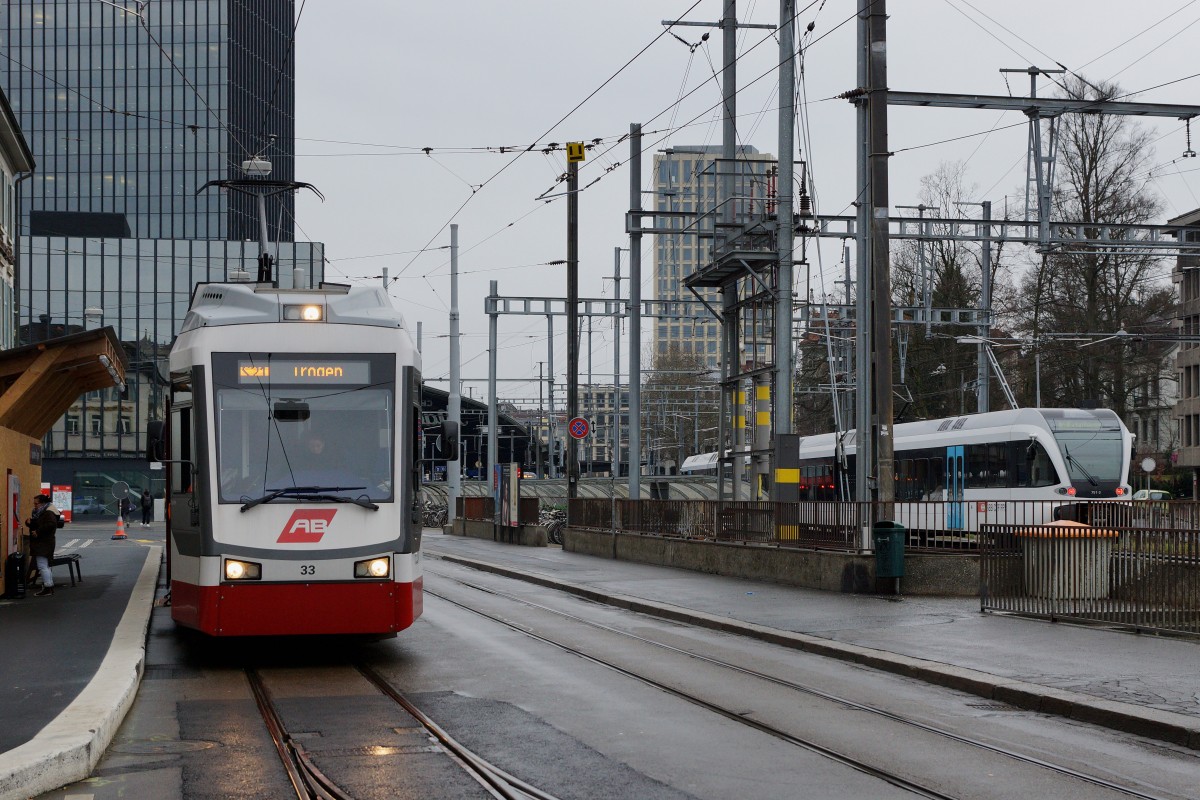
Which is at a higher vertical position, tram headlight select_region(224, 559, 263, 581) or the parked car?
tram headlight select_region(224, 559, 263, 581)

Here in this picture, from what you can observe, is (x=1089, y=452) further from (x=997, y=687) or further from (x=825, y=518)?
(x=997, y=687)

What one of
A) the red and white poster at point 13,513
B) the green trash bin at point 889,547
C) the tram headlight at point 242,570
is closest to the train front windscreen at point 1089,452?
the green trash bin at point 889,547

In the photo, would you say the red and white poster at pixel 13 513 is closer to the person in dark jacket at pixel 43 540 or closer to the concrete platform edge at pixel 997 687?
the person in dark jacket at pixel 43 540

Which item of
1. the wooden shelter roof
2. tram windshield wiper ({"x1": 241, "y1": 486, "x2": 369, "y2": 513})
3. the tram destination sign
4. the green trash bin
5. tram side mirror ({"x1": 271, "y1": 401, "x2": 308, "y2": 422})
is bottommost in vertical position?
the green trash bin

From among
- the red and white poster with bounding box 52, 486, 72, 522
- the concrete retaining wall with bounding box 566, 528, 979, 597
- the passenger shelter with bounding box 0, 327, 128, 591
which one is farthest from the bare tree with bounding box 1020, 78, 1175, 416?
the red and white poster with bounding box 52, 486, 72, 522

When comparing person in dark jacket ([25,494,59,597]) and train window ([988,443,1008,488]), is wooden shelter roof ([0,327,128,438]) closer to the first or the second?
person in dark jacket ([25,494,59,597])

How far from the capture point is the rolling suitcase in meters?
20.8

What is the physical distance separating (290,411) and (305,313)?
97 cm

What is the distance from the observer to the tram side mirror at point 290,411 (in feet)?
42.3

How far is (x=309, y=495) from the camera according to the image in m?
12.6

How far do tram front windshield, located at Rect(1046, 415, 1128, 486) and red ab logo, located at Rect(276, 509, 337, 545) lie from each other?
23100mm

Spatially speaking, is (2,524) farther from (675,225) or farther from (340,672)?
(675,225)

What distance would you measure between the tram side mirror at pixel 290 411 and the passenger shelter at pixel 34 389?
6.84m

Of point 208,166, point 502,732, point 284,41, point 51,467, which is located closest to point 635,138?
point 502,732
